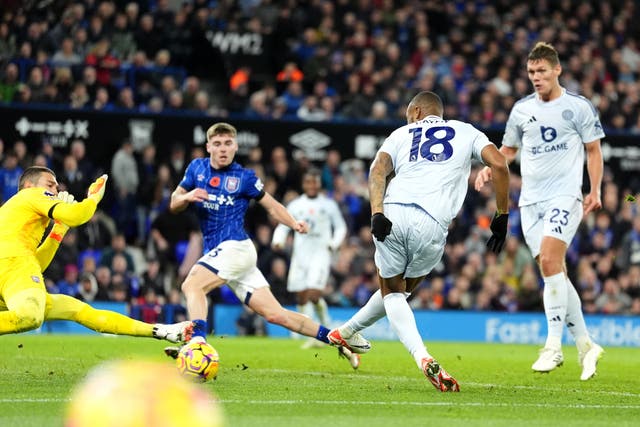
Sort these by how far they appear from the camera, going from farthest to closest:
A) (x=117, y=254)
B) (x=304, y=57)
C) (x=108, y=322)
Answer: (x=304, y=57) → (x=117, y=254) → (x=108, y=322)

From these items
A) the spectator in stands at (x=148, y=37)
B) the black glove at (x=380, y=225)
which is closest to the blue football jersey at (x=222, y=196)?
the black glove at (x=380, y=225)

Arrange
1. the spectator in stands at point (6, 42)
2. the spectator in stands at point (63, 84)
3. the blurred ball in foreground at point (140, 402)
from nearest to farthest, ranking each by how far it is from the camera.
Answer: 1. the blurred ball in foreground at point (140, 402)
2. the spectator in stands at point (63, 84)
3. the spectator in stands at point (6, 42)

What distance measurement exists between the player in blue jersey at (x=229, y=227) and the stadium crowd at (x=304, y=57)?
977 centimetres

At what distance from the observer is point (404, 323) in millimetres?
9195

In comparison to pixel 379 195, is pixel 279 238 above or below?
below

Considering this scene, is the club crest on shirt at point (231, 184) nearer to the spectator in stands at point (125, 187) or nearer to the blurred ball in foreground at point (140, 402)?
the blurred ball in foreground at point (140, 402)

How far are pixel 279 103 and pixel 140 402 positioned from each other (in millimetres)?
18775

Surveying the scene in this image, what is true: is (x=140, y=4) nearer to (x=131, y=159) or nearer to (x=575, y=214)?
(x=131, y=159)

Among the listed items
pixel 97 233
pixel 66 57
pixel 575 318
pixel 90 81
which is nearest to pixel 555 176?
pixel 575 318

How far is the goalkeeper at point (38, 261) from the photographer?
9172 millimetres

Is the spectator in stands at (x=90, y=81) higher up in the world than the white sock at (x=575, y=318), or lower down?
higher up

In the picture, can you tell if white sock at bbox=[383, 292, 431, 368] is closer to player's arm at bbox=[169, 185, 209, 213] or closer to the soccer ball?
the soccer ball

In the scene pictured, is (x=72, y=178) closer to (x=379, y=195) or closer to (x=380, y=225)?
(x=379, y=195)

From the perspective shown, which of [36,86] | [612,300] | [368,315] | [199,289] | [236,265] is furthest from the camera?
[612,300]
